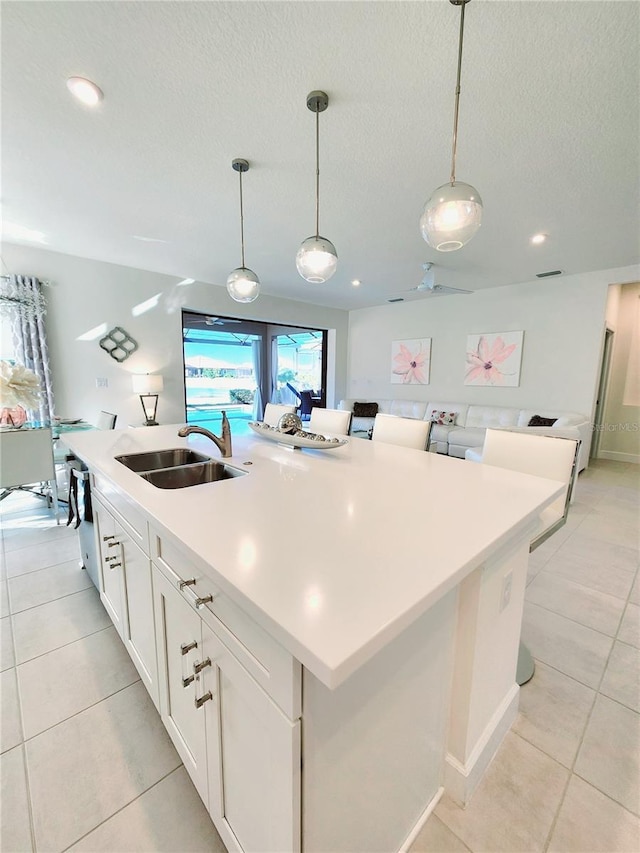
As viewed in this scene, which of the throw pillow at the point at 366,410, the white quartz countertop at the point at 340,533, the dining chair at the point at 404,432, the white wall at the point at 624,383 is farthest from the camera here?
the throw pillow at the point at 366,410

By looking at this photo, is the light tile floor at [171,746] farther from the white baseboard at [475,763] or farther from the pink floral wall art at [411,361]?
the pink floral wall art at [411,361]

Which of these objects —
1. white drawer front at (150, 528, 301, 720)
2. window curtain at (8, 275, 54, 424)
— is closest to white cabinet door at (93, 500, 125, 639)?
white drawer front at (150, 528, 301, 720)

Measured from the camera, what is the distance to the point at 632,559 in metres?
2.59

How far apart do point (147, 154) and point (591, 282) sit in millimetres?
5208

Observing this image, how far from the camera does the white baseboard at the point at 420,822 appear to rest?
3.27ft

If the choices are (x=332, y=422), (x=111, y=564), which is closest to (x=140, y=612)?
(x=111, y=564)

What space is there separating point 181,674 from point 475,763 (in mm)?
1026

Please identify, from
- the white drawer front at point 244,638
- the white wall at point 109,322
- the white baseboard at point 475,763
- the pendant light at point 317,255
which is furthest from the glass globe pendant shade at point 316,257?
the white wall at point 109,322

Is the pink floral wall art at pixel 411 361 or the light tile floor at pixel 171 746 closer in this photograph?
the light tile floor at pixel 171 746

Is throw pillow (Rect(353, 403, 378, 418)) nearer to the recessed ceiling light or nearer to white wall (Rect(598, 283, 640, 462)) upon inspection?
white wall (Rect(598, 283, 640, 462))

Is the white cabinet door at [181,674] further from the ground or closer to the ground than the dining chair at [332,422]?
closer to the ground

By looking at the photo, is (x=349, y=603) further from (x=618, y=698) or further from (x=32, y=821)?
(x=618, y=698)

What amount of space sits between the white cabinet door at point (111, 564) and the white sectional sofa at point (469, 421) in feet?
14.2

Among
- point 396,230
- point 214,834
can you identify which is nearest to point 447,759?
point 214,834
